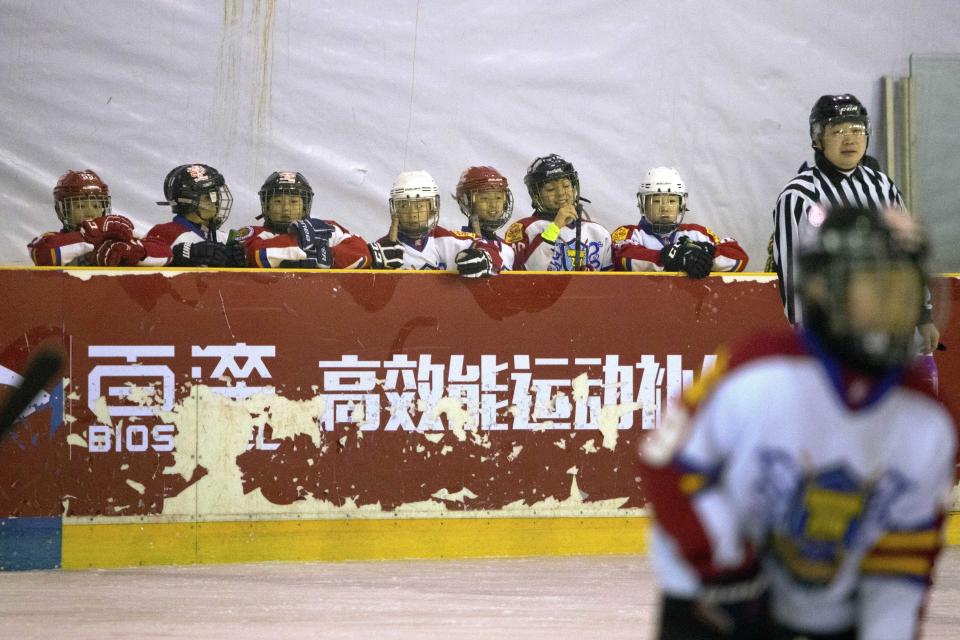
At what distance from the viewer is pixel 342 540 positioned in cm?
509

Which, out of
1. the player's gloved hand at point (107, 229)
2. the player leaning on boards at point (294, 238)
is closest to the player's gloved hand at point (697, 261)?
the player leaning on boards at point (294, 238)

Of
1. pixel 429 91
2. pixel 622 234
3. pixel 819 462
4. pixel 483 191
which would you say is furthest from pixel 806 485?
pixel 429 91

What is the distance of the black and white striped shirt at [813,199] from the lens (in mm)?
4133

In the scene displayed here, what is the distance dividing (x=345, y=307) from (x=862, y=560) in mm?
3563

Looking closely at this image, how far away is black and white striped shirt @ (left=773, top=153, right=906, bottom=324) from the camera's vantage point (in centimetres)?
413

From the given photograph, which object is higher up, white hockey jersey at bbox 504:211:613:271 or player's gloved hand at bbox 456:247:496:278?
white hockey jersey at bbox 504:211:613:271

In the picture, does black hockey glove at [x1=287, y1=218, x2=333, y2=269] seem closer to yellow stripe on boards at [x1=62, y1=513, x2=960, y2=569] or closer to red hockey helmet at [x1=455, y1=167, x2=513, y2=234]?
red hockey helmet at [x1=455, y1=167, x2=513, y2=234]

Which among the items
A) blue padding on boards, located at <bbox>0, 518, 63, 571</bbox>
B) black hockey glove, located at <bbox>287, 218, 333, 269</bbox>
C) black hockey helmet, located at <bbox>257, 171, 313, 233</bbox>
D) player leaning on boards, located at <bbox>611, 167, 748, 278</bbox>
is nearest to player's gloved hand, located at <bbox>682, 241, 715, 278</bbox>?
player leaning on boards, located at <bbox>611, 167, 748, 278</bbox>

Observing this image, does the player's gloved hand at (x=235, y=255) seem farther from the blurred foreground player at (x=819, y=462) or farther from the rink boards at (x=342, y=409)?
the blurred foreground player at (x=819, y=462)

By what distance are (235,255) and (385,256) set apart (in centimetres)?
66

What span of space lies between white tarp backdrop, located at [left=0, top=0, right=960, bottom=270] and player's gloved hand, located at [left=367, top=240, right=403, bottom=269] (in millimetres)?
1545

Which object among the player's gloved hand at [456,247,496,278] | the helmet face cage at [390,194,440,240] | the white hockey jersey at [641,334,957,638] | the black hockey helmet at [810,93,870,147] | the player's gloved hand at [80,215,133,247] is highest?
the black hockey helmet at [810,93,870,147]

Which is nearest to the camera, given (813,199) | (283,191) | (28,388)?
(28,388)

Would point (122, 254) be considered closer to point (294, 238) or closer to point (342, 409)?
point (294, 238)
